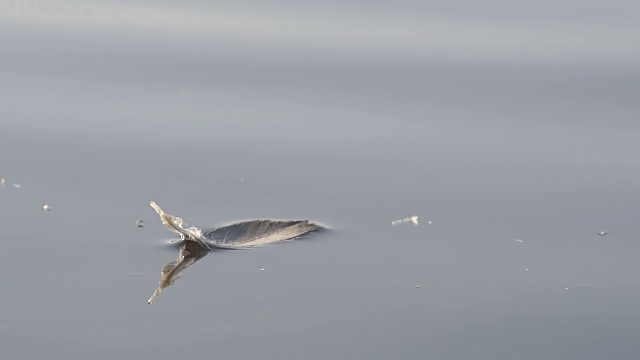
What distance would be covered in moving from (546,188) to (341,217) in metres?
0.39

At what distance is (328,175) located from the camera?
2.27m

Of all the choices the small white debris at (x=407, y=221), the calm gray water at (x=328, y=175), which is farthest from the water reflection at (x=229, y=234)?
the small white debris at (x=407, y=221)

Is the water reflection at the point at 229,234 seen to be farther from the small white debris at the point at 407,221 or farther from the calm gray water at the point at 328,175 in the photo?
the small white debris at the point at 407,221

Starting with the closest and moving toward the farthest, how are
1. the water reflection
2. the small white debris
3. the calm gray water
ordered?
the calm gray water
the water reflection
the small white debris

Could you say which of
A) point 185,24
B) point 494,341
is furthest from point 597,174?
point 185,24

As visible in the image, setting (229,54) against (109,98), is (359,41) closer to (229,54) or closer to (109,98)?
(229,54)

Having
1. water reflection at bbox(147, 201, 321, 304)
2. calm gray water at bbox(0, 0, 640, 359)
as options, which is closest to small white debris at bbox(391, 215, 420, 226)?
calm gray water at bbox(0, 0, 640, 359)

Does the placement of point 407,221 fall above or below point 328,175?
below

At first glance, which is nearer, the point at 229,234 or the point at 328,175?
the point at 229,234

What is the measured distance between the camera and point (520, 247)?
2.02 meters

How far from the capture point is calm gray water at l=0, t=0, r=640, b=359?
1.75 m

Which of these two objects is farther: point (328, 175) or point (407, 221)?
point (328, 175)

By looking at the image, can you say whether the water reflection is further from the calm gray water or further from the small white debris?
the small white debris

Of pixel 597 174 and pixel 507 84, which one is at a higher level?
pixel 507 84
